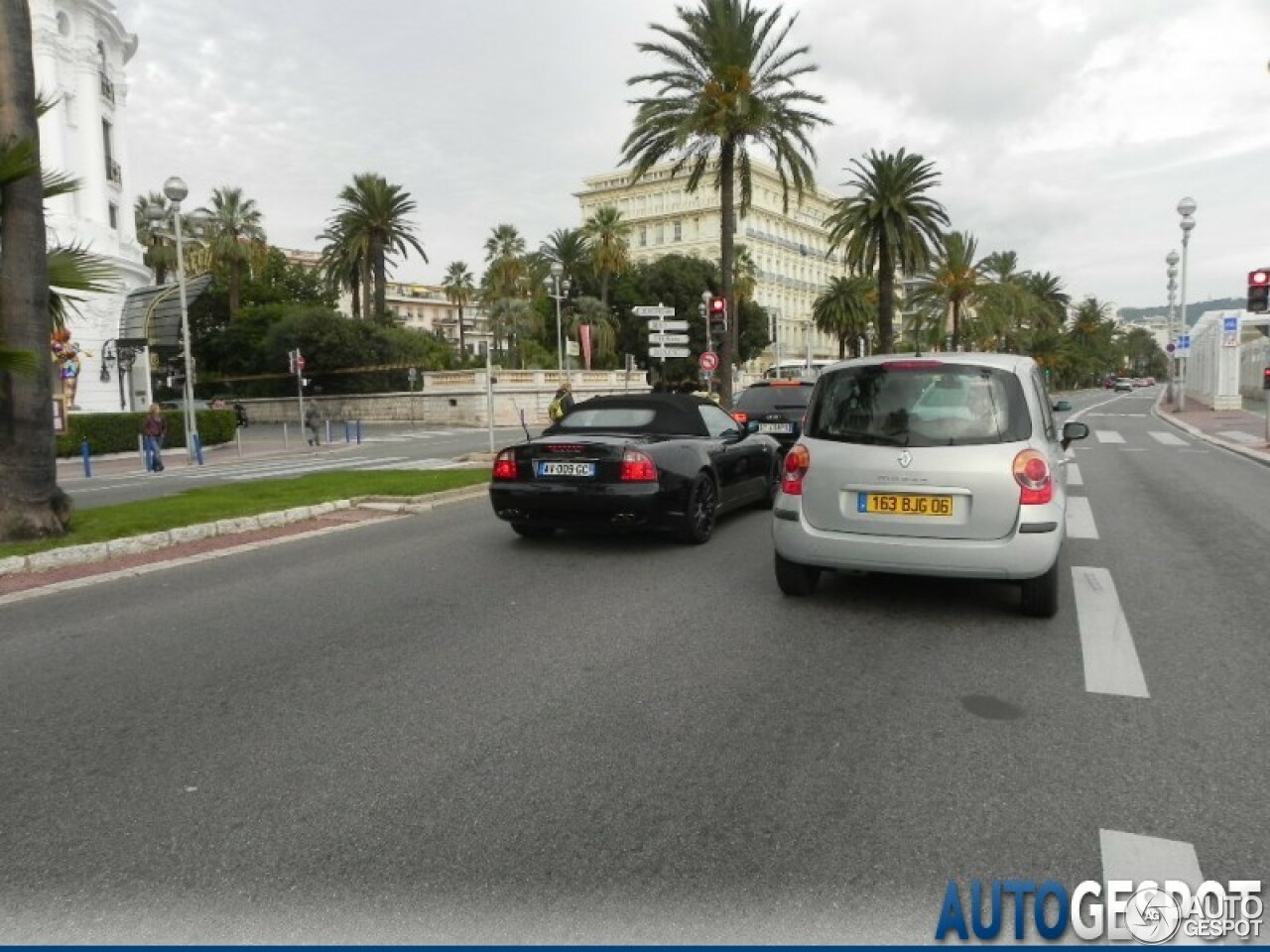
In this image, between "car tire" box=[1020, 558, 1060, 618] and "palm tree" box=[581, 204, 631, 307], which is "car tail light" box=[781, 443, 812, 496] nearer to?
"car tire" box=[1020, 558, 1060, 618]

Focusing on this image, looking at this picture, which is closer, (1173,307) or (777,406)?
(777,406)

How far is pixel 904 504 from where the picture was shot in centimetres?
554

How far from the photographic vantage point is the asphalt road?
266 centimetres

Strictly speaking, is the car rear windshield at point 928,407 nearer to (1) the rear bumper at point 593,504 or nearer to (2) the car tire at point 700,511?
(1) the rear bumper at point 593,504

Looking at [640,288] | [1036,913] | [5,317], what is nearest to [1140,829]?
[1036,913]

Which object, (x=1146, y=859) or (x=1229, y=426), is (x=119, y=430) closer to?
(x=1146, y=859)

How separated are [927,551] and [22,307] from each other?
27.6 feet

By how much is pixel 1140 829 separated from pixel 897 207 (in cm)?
3543

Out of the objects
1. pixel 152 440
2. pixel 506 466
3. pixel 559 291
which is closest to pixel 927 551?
pixel 506 466

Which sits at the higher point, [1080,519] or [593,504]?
[593,504]

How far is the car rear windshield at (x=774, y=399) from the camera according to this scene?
15.0 meters

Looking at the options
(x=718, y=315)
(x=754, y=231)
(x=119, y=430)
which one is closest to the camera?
(x=718, y=315)

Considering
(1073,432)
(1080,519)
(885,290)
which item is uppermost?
(885,290)

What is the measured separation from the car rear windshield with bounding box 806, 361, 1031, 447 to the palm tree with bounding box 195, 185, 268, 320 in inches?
2540
